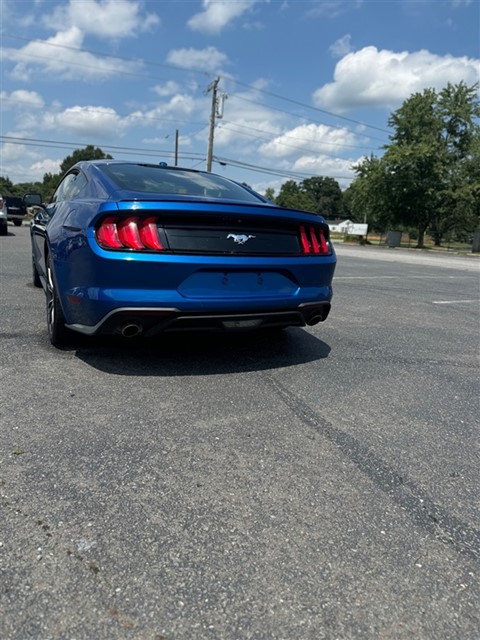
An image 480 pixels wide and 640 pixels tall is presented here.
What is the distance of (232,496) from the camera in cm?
207

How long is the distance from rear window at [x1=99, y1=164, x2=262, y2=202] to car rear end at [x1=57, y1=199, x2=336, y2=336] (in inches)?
18.7

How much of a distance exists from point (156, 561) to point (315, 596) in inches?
20.8

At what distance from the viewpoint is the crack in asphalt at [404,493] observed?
1901 millimetres

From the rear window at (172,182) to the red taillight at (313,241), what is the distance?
604 mm

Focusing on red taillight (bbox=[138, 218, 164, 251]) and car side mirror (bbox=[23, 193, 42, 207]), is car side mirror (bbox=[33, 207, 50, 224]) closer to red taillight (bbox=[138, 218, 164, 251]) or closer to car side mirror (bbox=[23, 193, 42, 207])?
car side mirror (bbox=[23, 193, 42, 207])

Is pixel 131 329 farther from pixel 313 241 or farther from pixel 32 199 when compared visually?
pixel 32 199

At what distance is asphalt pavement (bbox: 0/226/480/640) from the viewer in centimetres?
150

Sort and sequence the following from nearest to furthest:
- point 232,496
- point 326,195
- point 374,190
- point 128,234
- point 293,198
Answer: point 232,496 → point 128,234 → point 374,190 → point 293,198 → point 326,195

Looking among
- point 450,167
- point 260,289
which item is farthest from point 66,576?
point 450,167

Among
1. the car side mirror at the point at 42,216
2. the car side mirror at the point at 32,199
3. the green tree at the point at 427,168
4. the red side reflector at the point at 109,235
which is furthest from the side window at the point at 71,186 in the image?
the green tree at the point at 427,168

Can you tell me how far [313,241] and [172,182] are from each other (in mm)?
1203

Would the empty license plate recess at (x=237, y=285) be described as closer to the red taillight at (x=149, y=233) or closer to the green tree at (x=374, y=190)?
the red taillight at (x=149, y=233)

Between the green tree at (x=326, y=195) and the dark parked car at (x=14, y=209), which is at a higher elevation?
the green tree at (x=326, y=195)

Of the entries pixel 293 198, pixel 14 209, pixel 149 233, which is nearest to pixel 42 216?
pixel 149 233
